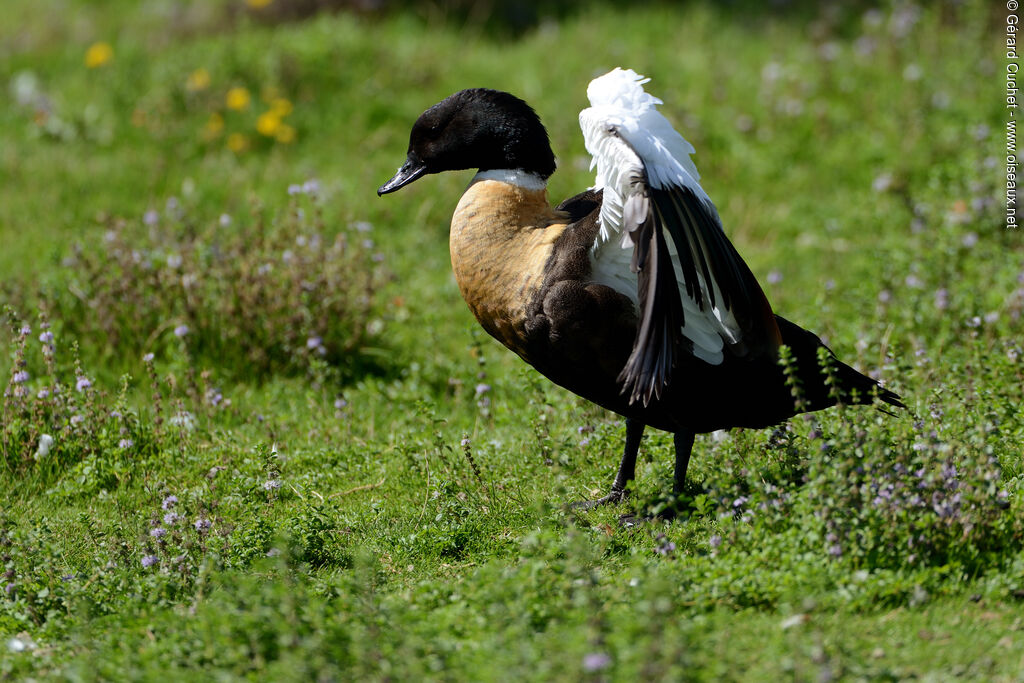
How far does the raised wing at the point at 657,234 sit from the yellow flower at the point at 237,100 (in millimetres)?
5673

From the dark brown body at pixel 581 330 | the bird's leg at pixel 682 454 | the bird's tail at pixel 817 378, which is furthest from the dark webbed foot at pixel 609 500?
the bird's tail at pixel 817 378

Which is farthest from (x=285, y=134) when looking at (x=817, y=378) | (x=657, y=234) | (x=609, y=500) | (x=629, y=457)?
(x=657, y=234)

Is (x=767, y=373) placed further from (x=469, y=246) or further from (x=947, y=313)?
(x=947, y=313)

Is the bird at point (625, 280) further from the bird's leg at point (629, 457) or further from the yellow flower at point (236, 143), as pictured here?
the yellow flower at point (236, 143)

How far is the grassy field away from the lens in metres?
3.37

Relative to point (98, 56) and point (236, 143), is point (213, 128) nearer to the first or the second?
point (236, 143)

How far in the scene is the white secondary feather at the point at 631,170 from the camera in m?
3.71

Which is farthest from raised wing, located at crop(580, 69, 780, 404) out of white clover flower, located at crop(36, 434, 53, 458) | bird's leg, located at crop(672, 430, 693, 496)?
white clover flower, located at crop(36, 434, 53, 458)

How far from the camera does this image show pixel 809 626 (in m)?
3.35

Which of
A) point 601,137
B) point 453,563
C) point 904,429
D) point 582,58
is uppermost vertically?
point 582,58

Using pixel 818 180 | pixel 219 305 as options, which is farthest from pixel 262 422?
pixel 818 180

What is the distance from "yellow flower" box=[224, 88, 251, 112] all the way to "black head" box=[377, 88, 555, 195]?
4.62 m

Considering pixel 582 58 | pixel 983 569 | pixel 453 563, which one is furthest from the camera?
pixel 582 58

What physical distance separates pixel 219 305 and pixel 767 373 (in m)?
3.06
